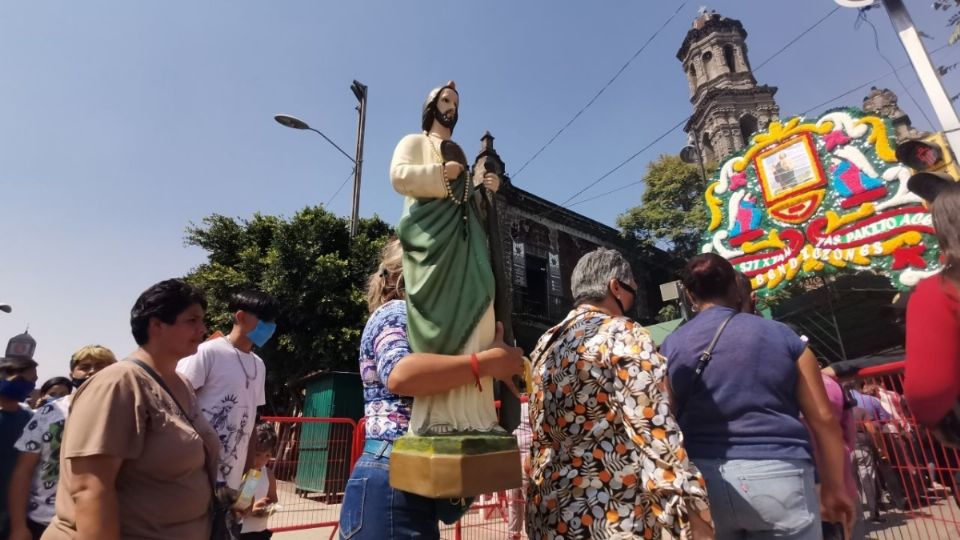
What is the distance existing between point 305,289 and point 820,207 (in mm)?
10569

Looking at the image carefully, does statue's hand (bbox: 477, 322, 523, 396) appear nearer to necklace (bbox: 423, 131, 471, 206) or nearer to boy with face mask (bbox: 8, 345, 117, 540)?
necklace (bbox: 423, 131, 471, 206)

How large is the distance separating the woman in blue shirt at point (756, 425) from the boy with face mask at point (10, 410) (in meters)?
3.52

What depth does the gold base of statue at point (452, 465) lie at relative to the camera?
4.13 feet

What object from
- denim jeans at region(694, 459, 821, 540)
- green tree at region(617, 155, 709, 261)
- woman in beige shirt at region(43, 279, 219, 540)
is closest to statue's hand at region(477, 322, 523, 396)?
denim jeans at region(694, 459, 821, 540)

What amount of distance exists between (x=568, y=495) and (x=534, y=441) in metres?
0.32

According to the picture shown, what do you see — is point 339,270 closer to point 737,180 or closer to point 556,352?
point 737,180

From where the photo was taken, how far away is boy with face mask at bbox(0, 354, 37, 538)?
8.87 ft

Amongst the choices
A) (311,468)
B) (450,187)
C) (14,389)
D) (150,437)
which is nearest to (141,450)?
(150,437)

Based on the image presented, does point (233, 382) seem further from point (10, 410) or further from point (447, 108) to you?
point (447, 108)

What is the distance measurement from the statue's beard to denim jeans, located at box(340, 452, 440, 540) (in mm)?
1229

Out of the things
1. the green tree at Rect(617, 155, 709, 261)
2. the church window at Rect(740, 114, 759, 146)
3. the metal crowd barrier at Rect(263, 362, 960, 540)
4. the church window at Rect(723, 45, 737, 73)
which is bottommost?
the metal crowd barrier at Rect(263, 362, 960, 540)

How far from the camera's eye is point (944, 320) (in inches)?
49.6

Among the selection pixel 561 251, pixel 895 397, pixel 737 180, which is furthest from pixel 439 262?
pixel 561 251

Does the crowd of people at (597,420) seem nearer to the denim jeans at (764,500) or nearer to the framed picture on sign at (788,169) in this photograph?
the denim jeans at (764,500)
